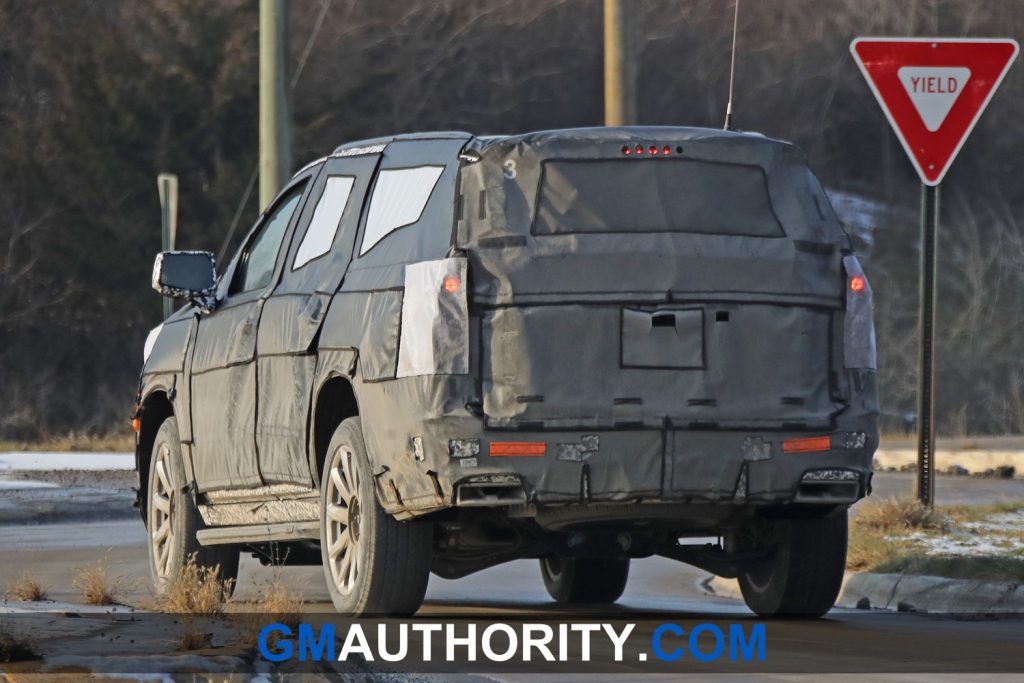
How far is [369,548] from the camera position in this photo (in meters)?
8.83

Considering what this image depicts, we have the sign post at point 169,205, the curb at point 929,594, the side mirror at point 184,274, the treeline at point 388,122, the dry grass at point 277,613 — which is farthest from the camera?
the treeline at point 388,122

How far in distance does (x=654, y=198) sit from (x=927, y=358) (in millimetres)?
4396

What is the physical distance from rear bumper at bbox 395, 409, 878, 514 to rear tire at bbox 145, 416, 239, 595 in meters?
2.51

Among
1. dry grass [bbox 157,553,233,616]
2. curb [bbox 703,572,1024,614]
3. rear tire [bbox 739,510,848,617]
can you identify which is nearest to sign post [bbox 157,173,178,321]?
curb [bbox 703,572,1024,614]

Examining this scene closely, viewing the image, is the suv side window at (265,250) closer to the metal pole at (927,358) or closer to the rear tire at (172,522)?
the rear tire at (172,522)

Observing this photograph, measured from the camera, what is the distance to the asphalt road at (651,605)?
792 centimetres

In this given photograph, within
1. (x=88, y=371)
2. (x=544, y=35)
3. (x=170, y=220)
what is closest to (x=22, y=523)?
(x=170, y=220)

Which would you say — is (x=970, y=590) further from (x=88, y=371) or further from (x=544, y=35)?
(x=544, y=35)

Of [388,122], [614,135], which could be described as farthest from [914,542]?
[388,122]

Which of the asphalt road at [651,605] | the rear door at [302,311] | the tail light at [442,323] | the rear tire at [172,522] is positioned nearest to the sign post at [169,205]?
the asphalt road at [651,605]

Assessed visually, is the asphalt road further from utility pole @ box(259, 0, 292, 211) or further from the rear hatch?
utility pole @ box(259, 0, 292, 211)

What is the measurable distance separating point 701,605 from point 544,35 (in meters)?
38.7

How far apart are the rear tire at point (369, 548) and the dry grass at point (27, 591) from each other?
1.95 meters

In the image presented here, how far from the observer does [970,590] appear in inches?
403
